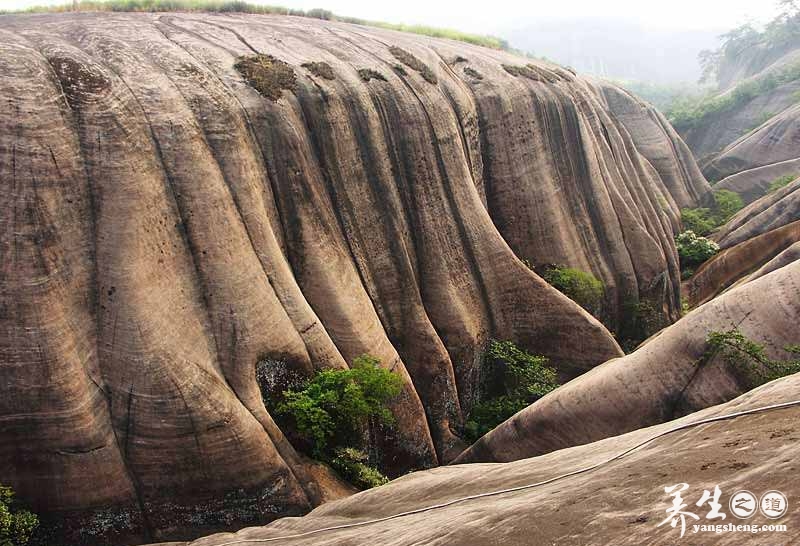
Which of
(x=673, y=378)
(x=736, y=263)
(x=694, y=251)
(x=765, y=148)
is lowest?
(x=694, y=251)

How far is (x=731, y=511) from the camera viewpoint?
4398 mm

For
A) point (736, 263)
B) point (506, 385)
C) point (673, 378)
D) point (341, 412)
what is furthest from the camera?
point (736, 263)

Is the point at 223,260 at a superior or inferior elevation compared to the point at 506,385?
superior

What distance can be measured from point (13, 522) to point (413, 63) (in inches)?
605

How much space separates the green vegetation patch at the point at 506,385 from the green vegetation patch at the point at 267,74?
8.90m

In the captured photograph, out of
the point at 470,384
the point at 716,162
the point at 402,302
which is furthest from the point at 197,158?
the point at 716,162

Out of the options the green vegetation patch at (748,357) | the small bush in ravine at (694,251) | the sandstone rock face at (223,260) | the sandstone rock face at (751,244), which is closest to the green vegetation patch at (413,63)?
the sandstone rock face at (223,260)

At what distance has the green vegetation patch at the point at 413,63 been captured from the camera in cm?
1797

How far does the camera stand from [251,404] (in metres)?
11.0

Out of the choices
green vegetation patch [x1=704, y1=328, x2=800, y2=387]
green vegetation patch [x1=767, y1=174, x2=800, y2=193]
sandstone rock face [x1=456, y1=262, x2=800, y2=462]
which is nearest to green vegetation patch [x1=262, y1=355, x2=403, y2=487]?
sandstone rock face [x1=456, y1=262, x2=800, y2=462]

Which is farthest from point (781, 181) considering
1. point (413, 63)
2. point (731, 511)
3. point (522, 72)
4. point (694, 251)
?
point (731, 511)

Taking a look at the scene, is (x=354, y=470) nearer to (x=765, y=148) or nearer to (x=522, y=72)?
(x=522, y=72)

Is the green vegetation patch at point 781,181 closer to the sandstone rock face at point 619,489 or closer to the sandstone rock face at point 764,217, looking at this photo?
the sandstone rock face at point 764,217

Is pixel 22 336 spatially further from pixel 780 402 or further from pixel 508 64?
pixel 508 64
